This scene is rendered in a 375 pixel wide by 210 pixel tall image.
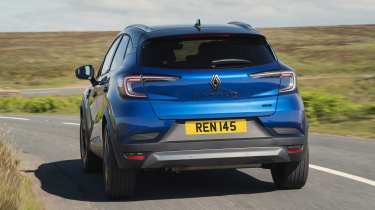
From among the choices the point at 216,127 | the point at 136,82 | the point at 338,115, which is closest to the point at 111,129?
the point at 136,82

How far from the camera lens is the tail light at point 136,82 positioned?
731cm

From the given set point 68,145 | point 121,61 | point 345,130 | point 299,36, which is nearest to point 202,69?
point 121,61

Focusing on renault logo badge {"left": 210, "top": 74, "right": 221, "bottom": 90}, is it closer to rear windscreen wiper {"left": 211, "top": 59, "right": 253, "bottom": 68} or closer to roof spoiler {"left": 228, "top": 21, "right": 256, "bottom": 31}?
rear windscreen wiper {"left": 211, "top": 59, "right": 253, "bottom": 68}

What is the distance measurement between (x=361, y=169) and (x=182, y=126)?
3.11 meters

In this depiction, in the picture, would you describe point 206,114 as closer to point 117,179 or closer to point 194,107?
point 194,107

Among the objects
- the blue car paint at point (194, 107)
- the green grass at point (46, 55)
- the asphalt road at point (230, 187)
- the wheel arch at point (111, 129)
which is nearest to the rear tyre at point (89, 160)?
the asphalt road at point (230, 187)

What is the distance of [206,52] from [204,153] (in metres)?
0.98

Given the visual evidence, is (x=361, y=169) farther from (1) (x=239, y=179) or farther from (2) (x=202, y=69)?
(2) (x=202, y=69)

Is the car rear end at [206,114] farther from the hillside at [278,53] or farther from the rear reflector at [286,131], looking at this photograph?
the hillside at [278,53]

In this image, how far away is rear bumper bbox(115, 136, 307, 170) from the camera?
7238 mm

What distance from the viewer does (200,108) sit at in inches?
286

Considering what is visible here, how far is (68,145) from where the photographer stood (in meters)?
14.1

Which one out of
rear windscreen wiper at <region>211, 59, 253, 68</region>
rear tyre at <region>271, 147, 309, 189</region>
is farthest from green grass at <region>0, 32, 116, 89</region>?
rear windscreen wiper at <region>211, 59, 253, 68</region>

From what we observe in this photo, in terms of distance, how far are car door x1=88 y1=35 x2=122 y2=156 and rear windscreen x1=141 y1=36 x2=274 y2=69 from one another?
867mm
